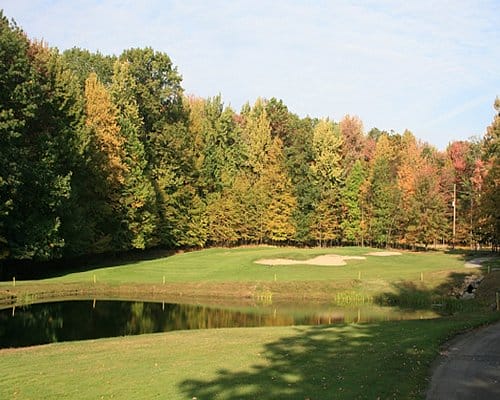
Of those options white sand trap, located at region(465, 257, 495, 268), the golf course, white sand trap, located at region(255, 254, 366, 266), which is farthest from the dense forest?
white sand trap, located at region(255, 254, 366, 266)

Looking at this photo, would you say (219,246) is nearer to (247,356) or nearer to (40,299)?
(40,299)

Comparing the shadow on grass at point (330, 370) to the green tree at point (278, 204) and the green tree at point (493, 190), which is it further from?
the green tree at point (278, 204)

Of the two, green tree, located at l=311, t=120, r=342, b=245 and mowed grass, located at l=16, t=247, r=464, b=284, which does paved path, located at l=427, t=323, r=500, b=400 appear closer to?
mowed grass, located at l=16, t=247, r=464, b=284

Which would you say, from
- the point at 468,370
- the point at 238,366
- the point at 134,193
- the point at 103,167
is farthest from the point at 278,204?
the point at 468,370

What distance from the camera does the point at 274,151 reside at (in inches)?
2990

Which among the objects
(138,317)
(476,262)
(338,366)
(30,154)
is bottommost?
(138,317)

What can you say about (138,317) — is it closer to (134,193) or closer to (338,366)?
(338,366)

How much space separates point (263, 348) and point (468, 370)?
7.07 m

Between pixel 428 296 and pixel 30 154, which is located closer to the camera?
pixel 428 296

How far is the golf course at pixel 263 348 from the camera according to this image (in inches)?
543

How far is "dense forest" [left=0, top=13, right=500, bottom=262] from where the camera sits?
4484 cm

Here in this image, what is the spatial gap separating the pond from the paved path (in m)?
11.2

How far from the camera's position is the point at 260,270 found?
47125mm

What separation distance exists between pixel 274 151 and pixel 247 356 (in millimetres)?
59752
